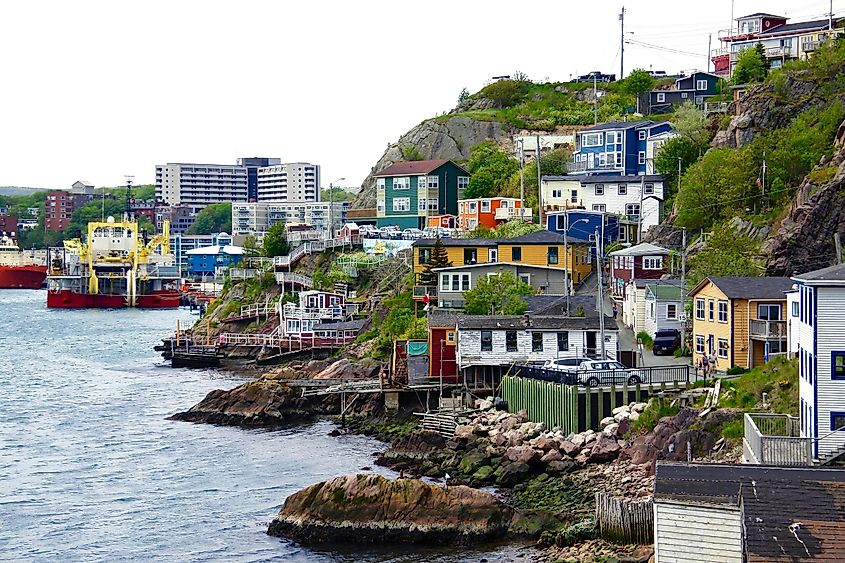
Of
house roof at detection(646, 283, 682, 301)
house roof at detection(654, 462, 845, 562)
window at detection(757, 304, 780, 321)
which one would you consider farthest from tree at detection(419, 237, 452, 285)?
house roof at detection(654, 462, 845, 562)

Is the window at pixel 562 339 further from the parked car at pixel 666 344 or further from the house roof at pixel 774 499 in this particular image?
the house roof at pixel 774 499

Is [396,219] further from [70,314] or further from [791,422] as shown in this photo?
[791,422]

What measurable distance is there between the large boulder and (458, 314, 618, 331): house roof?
18.1 metres

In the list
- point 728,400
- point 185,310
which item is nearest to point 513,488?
point 728,400

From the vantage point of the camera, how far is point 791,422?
34.9 meters

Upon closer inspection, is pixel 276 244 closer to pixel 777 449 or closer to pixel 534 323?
pixel 534 323

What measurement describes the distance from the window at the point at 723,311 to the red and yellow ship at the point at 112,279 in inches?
5760

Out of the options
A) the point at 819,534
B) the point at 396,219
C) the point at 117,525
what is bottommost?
the point at 117,525

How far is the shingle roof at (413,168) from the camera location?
11475 centimetres

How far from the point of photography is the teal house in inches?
4518

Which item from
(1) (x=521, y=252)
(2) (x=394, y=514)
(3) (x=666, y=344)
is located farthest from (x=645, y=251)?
(2) (x=394, y=514)

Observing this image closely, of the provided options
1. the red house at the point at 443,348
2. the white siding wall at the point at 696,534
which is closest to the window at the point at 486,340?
the red house at the point at 443,348

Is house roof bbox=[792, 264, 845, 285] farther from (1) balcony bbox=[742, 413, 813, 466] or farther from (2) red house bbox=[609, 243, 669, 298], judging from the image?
(2) red house bbox=[609, 243, 669, 298]

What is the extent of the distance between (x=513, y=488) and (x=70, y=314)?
136 metres
